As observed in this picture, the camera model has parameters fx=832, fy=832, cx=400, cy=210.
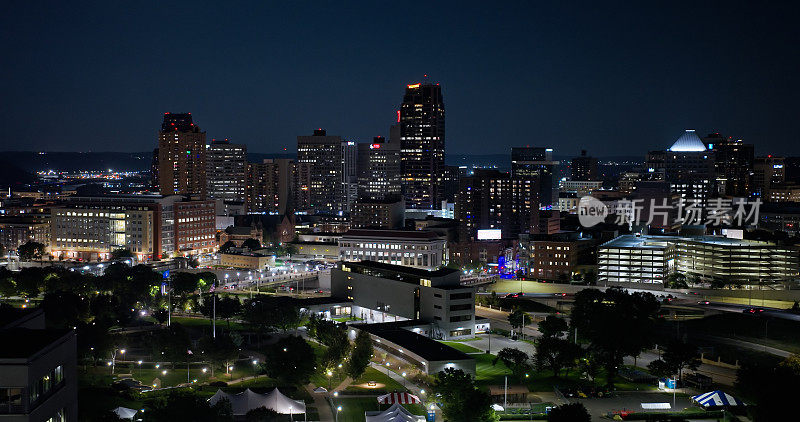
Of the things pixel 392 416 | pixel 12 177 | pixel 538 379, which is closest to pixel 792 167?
pixel 538 379

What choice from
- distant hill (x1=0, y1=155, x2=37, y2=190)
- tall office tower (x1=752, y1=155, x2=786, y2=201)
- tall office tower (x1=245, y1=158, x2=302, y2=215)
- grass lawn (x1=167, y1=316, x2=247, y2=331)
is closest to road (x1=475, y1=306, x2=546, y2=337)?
grass lawn (x1=167, y1=316, x2=247, y2=331)

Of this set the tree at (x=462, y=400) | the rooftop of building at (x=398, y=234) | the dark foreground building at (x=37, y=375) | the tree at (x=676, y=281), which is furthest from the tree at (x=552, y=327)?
the rooftop of building at (x=398, y=234)

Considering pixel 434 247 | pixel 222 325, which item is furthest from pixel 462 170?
pixel 222 325

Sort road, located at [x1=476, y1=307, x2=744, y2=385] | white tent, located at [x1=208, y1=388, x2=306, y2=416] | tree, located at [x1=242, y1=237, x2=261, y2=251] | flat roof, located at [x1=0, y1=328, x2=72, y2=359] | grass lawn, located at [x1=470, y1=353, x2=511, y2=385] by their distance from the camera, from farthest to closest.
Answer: tree, located at [x1=242, y1=237, x2=261, y2=251]
road, located at [x1=476, y1=307, x2=744, y2=385]
grass lawn, located at [x1=470, y1=353, x2=511, y2=385]
white tent, located at [x1=208, y1=388, x2=306, y2=416]
flat roof, located at [x1=0, y1=328, x2=72, y2=359]

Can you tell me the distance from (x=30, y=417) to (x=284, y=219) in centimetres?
7264

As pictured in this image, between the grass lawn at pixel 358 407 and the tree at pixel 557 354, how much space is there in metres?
6.98

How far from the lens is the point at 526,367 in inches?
1282

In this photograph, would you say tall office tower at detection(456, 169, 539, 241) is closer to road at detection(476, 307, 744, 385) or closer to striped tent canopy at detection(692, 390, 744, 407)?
road at detection(476, 307, 744, 385)

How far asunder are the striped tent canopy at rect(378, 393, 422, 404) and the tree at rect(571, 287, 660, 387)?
843 cm

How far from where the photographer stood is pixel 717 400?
27.4 meters

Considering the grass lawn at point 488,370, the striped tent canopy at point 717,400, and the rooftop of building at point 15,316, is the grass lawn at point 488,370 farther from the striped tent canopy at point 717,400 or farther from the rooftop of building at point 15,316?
the rooftop of building at point 15,316

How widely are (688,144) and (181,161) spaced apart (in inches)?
2795

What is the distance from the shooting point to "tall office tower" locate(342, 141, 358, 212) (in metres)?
130

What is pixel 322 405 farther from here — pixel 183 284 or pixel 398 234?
pixel 398 234
